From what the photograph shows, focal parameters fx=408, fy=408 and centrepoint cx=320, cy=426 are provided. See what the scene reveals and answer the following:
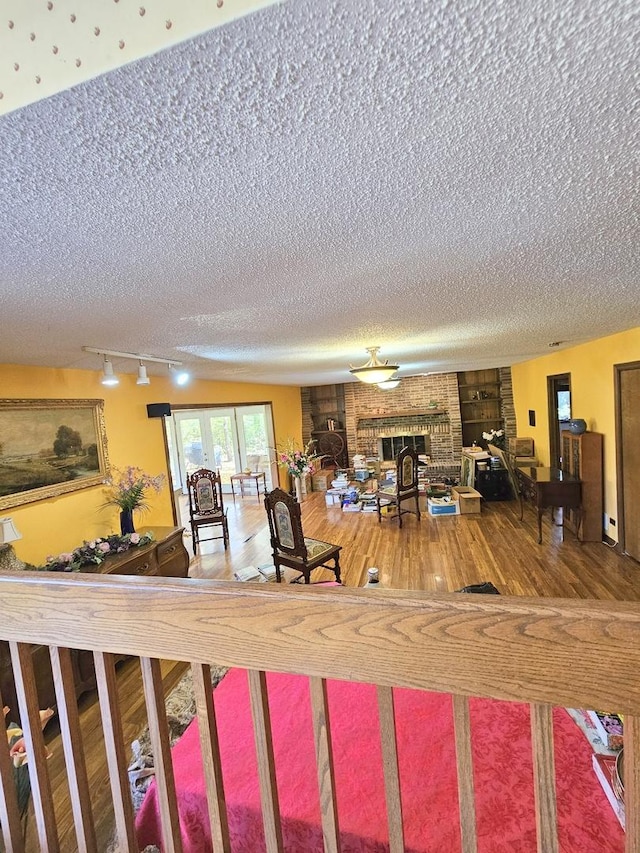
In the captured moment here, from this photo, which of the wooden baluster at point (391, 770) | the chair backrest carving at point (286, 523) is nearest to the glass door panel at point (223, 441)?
the chair backrest carving at point (286, 523)

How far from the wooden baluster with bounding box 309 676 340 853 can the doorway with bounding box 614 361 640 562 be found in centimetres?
428

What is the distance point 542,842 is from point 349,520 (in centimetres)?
609

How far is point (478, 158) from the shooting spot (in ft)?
2.71

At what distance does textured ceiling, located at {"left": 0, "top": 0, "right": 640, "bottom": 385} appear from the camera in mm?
536

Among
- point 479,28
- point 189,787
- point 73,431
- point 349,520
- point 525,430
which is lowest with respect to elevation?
point 349,520

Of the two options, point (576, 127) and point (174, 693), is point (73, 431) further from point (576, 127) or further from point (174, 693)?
point (576, 127)

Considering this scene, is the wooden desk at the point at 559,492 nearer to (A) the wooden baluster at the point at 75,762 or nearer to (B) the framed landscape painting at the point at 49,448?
(B) the framed landscape painting at the point at 49,448

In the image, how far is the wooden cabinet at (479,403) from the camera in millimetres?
8891

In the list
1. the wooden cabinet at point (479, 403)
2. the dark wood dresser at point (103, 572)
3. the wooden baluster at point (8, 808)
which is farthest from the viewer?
the wooden cabinet at point (479, 403)

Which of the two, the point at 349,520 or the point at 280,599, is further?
the point at 349,520

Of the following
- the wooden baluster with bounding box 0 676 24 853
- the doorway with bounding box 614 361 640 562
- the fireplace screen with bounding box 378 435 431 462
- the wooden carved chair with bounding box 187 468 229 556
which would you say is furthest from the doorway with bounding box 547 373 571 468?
the wooden baluster with bounding box 0 676 24 853

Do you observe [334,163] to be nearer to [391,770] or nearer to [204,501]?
[391,770]

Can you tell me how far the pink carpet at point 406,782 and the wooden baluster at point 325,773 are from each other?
654mm

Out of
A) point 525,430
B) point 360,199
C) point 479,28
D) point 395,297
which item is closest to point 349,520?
point 525,430
